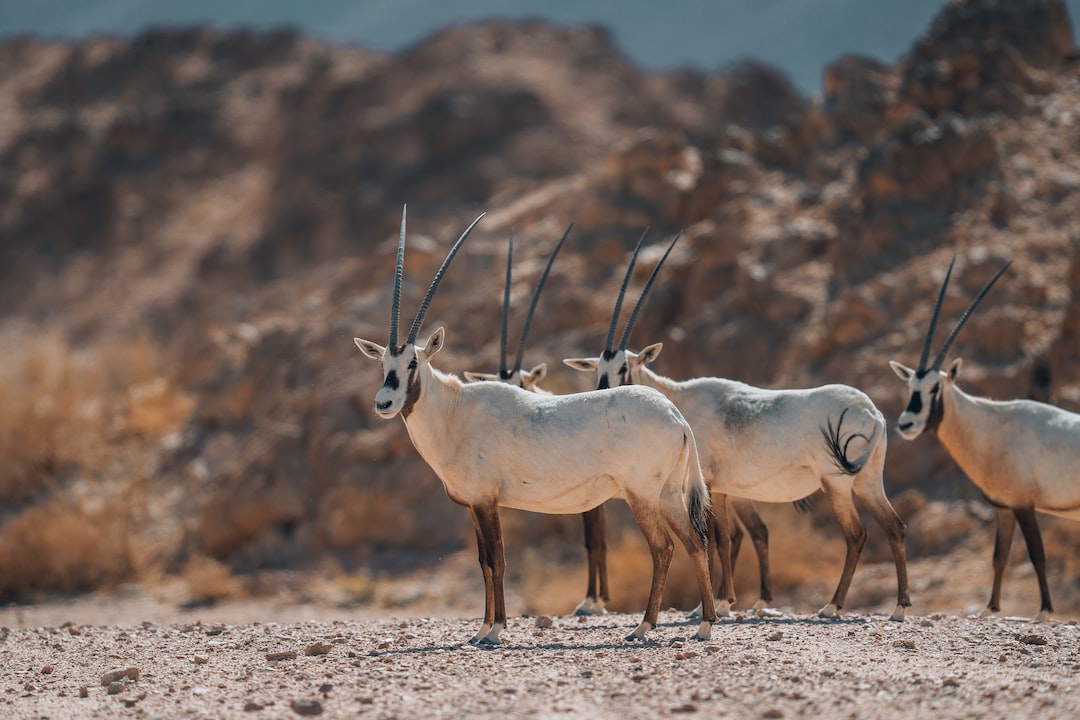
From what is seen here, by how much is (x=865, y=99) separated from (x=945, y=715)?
64.8 ft

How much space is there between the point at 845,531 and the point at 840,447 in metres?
0.88

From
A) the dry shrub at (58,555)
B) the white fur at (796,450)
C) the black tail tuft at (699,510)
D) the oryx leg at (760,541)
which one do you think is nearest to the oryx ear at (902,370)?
the white fur at (796,450)

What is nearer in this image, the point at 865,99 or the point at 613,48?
the point at 865,99

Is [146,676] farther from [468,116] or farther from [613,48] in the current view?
[613,48]

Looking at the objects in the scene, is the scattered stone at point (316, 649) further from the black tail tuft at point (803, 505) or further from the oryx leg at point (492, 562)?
the black tail tuft at point (803, 505)

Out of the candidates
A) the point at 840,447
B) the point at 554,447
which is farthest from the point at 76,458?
the point at 840,447

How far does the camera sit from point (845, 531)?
1049 centimetres

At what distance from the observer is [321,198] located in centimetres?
4366

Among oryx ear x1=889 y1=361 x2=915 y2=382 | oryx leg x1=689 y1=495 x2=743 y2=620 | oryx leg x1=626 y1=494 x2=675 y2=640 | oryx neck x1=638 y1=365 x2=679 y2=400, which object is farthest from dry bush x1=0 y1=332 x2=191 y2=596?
oryx ear x1=889 y1=361 x2=915 y2=382

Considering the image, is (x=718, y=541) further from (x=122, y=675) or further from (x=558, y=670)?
(x=122, y=675)

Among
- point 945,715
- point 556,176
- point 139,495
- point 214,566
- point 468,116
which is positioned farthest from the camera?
point 468,116

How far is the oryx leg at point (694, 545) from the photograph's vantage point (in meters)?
8.68

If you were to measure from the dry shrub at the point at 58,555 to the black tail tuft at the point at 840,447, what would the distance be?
15078 millimetres

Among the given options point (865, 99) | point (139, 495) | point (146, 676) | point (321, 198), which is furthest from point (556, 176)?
point (146, 676)
